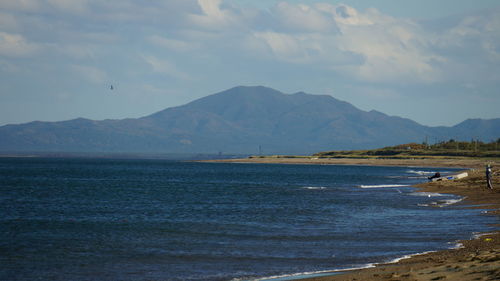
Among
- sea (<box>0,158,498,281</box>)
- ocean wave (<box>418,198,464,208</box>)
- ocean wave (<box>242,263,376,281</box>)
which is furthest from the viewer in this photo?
ocean wave (<box>418,198,464,208</box>)

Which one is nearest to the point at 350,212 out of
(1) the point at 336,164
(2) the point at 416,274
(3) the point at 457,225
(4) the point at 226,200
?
(3) the point at 457,225

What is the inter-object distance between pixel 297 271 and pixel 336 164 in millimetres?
174646

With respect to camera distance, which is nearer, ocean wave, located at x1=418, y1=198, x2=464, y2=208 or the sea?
the sea

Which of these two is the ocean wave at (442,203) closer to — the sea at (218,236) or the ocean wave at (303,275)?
the sea at (218,236)

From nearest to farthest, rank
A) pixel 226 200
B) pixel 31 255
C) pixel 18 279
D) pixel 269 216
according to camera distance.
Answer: pixel 18 279, pixel 31 255, pixel 269 216, pixel 226 200

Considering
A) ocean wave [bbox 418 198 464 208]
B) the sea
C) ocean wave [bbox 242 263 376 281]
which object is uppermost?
ocean wave [bbox 418 198 464 208]

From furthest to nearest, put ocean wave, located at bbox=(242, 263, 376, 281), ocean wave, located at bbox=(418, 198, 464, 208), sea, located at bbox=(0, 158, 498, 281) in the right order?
ocean wave, located at bbox=(418, 198, 464, 208) → sea, located at bbox=(0, 158, 498, 281) → ocean wave, located at bbox=(242, 263, 376, 281)

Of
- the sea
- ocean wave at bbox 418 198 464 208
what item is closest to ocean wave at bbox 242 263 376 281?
the sea

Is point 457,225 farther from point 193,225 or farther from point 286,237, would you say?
point 193,225

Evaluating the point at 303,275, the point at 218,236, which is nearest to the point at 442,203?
the point at 218,236

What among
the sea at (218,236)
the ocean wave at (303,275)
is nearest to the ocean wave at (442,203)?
the sea at (218,236)

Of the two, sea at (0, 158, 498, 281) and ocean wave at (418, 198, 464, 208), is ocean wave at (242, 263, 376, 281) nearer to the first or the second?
sea at (0, 158, 498, 281)

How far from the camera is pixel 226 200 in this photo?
2223 inches

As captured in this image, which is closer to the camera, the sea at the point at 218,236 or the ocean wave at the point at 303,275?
the ocean wave at the point at 303,275
